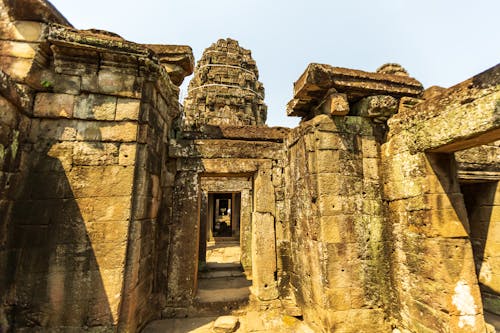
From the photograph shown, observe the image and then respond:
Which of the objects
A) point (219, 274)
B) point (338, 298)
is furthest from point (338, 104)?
point (219, 274)

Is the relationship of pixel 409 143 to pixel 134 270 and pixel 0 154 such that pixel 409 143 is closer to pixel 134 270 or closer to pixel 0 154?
pixel 134 270

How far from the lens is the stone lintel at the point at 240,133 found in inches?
176

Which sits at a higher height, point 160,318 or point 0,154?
point 0,154

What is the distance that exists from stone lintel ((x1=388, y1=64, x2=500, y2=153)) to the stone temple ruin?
0.04 feet

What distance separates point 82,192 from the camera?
2801 millimetres

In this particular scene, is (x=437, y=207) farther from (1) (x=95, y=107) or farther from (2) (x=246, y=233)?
(2) (x=246, y=233)

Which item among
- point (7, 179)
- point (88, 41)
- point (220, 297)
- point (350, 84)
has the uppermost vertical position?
point (88, 41)

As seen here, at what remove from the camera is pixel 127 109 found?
304 centimetres

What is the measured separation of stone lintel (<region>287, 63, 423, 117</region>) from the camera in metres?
3.23

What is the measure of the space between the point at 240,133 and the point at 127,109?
6.93 feet

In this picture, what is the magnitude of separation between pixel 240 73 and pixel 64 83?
29.0 feet

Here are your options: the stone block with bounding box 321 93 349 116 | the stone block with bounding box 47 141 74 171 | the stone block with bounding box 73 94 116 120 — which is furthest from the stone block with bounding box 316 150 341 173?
the stone block with bounding box 47 141 74 171

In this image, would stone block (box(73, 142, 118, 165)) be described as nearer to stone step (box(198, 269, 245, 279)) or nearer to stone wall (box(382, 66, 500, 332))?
stone wall (box(382, 66, 500, 332))

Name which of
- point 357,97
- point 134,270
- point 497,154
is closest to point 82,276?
point 134,270
